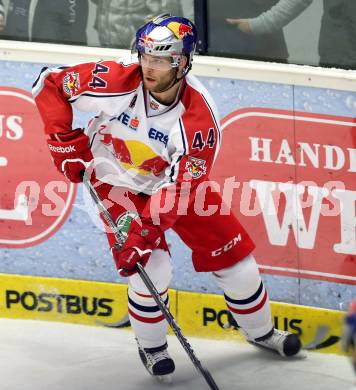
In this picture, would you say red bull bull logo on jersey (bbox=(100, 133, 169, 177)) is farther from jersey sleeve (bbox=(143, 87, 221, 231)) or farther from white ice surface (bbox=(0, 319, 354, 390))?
white ice surface (bbox=(0, 319, 354, 390))

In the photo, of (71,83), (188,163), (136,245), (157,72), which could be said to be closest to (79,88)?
(71,83)

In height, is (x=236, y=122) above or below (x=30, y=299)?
above

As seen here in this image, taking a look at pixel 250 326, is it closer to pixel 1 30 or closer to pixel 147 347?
pixel 147 347

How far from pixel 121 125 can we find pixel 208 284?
0.87 metres

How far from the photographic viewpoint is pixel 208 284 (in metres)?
4.83

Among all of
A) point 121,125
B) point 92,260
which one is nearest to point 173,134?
point 121,125

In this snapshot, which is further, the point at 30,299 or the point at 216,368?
the point at 30,299

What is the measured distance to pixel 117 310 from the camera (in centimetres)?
494

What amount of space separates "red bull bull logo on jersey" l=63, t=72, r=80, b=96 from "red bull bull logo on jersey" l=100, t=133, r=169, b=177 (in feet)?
0.68

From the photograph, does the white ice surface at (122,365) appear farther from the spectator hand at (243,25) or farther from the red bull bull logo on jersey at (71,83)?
the spectator hand at (243,25)

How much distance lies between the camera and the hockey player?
404cm

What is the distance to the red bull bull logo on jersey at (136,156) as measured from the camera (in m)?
4.27

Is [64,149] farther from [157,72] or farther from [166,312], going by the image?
[166,312]

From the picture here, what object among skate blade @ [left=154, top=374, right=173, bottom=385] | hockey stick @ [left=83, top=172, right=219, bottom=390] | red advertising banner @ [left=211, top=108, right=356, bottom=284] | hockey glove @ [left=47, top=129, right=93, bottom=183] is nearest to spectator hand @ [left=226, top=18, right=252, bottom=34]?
red advertising banner @ [left=211, top=108, right=356, bottom=284]
